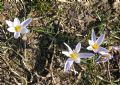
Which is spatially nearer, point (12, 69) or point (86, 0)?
point (12, 69)

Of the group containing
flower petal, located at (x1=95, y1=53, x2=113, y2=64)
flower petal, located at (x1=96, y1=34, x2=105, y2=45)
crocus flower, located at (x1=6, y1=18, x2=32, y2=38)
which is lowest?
flower petal, located at (x1=95, y1=53, x2=113, y2=64)

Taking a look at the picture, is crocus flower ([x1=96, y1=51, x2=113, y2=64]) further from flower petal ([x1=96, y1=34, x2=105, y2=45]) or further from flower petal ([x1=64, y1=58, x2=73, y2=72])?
flower petal ([x1=64, y1=58, x2=73, y2=72])

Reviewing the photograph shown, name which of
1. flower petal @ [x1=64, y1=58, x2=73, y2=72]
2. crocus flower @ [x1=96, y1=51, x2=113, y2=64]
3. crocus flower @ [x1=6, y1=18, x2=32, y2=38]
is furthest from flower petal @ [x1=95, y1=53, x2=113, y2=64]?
crocus flower @ [x1=6, y1=18, x2=32, y2=38]

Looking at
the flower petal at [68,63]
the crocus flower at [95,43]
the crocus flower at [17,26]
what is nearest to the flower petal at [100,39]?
the crocus flower at [95,43]

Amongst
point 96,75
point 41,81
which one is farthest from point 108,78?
point 41,81

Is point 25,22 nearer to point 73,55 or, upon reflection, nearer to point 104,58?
point 73,55

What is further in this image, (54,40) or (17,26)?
(54,40)

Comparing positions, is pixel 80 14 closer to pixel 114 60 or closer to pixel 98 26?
pixel 98 26

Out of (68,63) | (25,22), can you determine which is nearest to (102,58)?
(68,63)

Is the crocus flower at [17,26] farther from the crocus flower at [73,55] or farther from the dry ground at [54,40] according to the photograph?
the crocus flower at [73,55]
